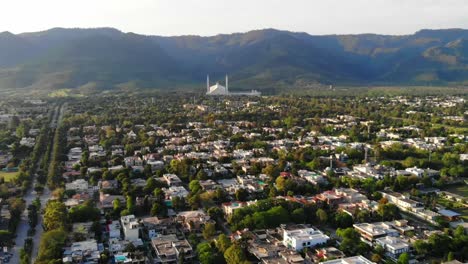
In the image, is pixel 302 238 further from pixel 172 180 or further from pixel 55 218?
pixel 172 180

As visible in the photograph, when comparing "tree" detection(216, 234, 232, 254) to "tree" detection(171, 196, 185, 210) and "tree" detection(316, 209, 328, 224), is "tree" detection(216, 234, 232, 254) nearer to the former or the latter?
"tree" detection(316, 209, 328, 224)

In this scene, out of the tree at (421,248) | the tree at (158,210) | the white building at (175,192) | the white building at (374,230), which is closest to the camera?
the tree at (421,248)

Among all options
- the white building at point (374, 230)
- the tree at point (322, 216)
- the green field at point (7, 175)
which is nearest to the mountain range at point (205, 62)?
the green field at point (7, 175)

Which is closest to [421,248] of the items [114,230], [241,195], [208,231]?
[208,231]

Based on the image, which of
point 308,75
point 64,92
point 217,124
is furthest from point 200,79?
point 217,124

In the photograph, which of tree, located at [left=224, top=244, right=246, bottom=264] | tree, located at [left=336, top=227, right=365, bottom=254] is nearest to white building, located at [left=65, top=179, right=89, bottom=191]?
tree, located at [left=224, top=244, right=246, bottom=264]

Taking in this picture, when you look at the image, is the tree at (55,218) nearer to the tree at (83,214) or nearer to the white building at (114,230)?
the tree at (83,214)
